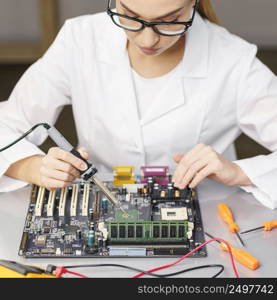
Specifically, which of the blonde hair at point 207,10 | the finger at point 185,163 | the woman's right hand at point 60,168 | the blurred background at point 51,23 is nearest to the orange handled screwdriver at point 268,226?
the finger at point 185,163

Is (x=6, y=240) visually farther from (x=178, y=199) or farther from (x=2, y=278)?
(x=178, y=199)

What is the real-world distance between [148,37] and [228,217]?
0.51 metres

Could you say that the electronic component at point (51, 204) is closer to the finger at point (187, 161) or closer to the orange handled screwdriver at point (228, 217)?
the finger at point (187, 161)

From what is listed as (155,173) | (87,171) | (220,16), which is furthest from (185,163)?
(220,16)

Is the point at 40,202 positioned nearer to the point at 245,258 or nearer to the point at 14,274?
the point at 14,274

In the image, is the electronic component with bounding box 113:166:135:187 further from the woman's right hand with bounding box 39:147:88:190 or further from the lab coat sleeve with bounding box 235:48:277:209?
the lab coat sleeve with bounding box 235:48:277:209

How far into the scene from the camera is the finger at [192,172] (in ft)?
4.96

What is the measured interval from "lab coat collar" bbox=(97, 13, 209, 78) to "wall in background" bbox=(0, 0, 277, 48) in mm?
2700

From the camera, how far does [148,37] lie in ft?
4.83

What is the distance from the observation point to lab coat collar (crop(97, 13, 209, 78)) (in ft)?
5.84

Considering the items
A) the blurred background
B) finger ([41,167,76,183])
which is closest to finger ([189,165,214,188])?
finger ([41,167,76,183])

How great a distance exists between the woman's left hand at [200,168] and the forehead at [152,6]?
0.37m

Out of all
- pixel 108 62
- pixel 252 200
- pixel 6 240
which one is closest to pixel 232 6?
pixel 108 62

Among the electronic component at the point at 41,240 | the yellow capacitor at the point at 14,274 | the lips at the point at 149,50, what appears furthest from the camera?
the lips at the point at 149,50
